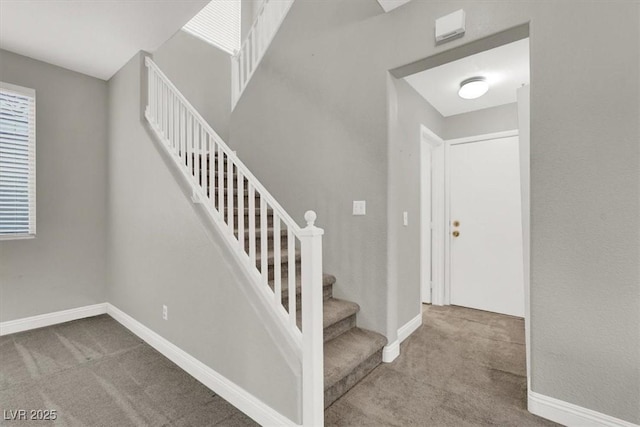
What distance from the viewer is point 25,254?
3.07 meters

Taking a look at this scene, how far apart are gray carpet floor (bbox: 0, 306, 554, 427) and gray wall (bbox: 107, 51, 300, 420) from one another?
0.25m

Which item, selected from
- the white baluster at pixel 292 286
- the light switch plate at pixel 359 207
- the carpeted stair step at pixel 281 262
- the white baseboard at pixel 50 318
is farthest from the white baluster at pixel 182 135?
the white baseboard at pixel 50 318

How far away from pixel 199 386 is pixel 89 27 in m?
2.98

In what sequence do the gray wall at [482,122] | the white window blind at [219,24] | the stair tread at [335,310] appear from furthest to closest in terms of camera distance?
1. the white window blind at [219,24]
2. the gray wall at [482,122]
3. the stair tread at [335,310]

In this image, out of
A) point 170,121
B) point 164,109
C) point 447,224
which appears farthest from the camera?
point 447,224

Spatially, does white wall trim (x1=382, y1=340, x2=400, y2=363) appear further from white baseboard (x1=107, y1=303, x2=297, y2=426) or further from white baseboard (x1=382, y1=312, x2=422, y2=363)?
white baseboard (x1=107, y1=303, x2=297, y2=426)

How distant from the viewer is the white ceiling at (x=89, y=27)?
2299 millimetres

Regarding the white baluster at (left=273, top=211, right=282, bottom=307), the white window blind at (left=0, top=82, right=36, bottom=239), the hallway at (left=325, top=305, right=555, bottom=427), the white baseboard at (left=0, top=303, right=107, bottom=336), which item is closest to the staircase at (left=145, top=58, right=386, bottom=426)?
the white baluster at (left=273, top=211, right=282, bottom=307)

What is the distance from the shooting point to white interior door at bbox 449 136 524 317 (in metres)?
3.56

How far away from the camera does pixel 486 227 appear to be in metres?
3.72

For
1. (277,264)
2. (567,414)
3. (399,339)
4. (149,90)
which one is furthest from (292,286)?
(149,90)

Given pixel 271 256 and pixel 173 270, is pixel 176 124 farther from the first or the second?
pixel 271 256

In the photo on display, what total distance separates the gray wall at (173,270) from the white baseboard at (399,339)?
3.36 feet

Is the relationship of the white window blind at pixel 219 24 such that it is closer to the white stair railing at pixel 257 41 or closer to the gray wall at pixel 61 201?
the white stair railing at pixel 257 41
